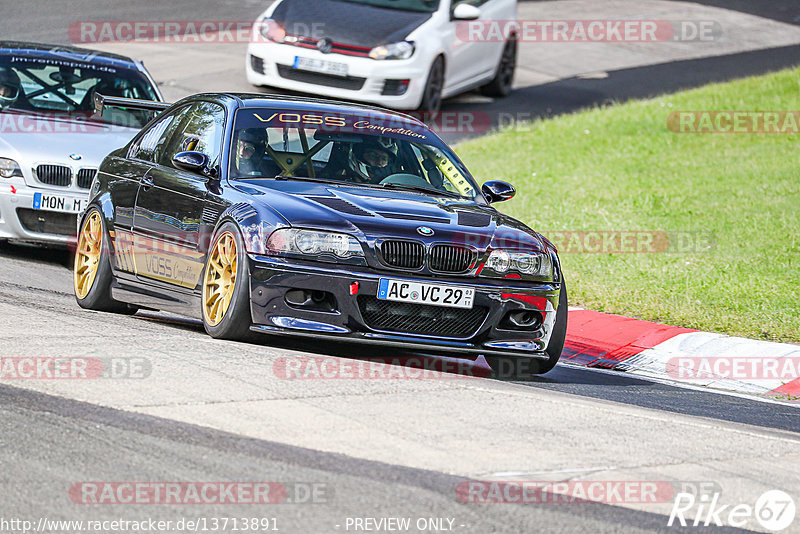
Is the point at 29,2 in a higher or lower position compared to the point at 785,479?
higher

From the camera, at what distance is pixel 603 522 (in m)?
4.91

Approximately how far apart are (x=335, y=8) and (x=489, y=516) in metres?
13.6

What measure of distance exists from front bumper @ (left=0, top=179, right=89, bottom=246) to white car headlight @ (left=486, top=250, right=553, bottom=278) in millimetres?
4550

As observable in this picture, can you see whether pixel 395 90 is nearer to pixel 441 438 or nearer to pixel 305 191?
pixel 305 191

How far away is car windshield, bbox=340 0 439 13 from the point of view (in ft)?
59.5

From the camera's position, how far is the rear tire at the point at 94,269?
8969 millimetres

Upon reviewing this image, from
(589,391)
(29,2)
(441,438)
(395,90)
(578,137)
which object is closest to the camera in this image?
(441,438)

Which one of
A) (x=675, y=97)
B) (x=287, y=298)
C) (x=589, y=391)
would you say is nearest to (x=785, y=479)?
(x=589, y=391)

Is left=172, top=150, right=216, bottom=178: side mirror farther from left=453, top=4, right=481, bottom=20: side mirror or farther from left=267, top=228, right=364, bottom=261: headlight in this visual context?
left=453, top=4, right=481, bottom=20: side mirror

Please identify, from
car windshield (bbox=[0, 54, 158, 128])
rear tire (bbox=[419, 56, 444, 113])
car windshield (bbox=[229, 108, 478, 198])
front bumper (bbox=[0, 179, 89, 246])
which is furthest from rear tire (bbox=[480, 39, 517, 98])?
car windshield (bbox=[229, 108, 478, 198])

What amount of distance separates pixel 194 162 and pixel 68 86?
495 cm

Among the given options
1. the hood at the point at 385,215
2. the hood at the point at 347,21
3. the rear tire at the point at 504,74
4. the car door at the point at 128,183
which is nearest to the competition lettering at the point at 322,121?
the hood at the point at 385,215

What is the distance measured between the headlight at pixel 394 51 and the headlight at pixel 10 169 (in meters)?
6.74

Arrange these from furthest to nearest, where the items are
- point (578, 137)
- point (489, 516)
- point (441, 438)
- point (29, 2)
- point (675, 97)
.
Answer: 1. point (29, 2)
2. point (675, 97)
3. point (578, 137)
4. point (441, 438)
5. point (489, 516)
